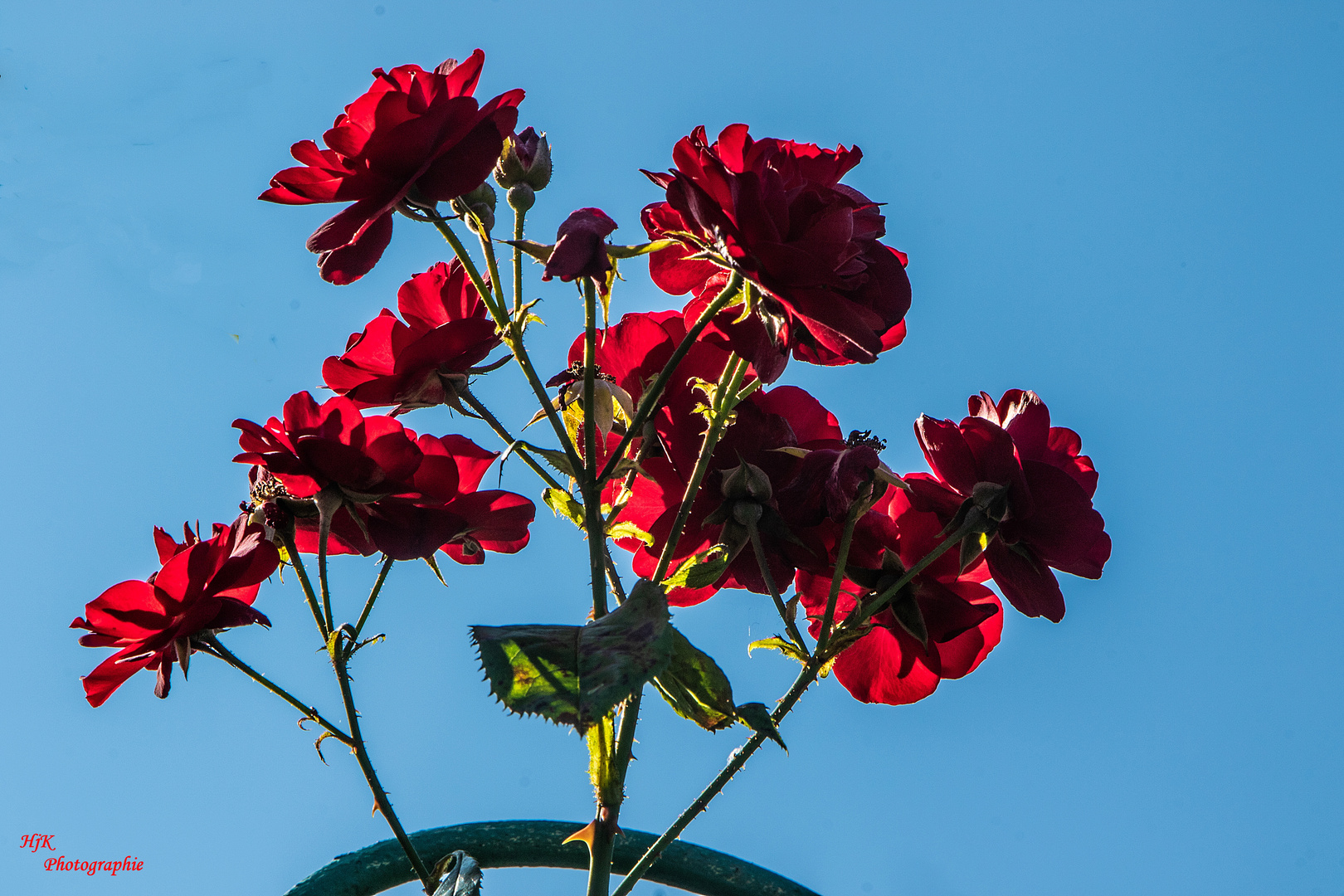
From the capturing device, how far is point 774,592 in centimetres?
59

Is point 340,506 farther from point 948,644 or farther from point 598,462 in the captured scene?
point 948,644

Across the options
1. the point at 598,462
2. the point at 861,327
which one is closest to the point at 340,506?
the point at 598,462

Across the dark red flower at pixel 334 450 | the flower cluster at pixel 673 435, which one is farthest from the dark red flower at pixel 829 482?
the dark red flower at pixel 334 450

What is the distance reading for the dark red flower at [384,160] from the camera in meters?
0.55

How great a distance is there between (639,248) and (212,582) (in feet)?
0.98

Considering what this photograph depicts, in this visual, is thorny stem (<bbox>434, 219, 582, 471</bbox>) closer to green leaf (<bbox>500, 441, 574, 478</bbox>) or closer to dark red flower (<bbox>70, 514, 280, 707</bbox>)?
green leaf (<bbox>500, 441, 574, 478</bbox>)

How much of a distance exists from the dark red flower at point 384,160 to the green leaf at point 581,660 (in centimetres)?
21

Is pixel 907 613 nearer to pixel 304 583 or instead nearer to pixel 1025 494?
pixel 1025 494

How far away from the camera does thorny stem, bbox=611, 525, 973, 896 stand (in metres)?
0.58

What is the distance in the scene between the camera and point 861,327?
53 centimetres

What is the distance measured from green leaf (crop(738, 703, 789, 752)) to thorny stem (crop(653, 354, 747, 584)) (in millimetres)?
93

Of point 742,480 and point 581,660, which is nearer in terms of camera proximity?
point 581,660

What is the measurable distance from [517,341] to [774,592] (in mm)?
200

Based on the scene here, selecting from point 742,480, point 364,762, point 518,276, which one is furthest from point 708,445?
point 364,762
